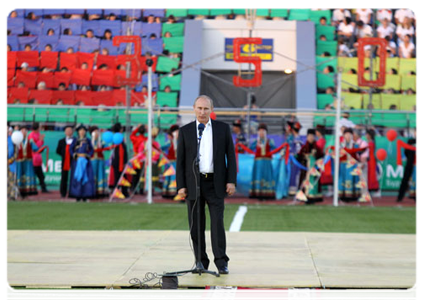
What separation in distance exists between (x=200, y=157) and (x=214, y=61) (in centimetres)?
2044

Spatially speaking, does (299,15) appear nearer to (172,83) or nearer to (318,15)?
(318,15)

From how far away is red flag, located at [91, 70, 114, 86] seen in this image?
23656mm

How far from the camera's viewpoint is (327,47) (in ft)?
91.4

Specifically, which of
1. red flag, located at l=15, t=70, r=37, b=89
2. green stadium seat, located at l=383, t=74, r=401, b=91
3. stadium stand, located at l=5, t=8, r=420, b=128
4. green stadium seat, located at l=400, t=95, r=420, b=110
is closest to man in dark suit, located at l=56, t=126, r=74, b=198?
stadium stand, located at l=5, t=8, r=420, b=128

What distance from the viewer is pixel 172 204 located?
1634cm

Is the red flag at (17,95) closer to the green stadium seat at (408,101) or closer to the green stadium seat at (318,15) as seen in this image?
the green stadium seat at (408,101)

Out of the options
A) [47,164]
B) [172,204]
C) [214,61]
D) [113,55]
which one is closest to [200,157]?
[172,204]

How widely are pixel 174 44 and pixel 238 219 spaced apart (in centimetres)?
1579

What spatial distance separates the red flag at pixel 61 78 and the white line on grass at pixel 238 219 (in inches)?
368

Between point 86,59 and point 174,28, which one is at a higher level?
point 174,28

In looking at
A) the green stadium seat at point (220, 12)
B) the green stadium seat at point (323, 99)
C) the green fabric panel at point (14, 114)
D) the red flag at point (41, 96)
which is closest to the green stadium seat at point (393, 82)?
the green stadium seat at point (323, 99)

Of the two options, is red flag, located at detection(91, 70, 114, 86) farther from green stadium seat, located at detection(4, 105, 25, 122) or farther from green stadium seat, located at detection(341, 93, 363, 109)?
green stadium seat, located at detection(341, 93, 363, 109)

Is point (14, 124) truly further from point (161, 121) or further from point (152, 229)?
point (152, 229)

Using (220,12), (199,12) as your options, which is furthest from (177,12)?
(220,12)
